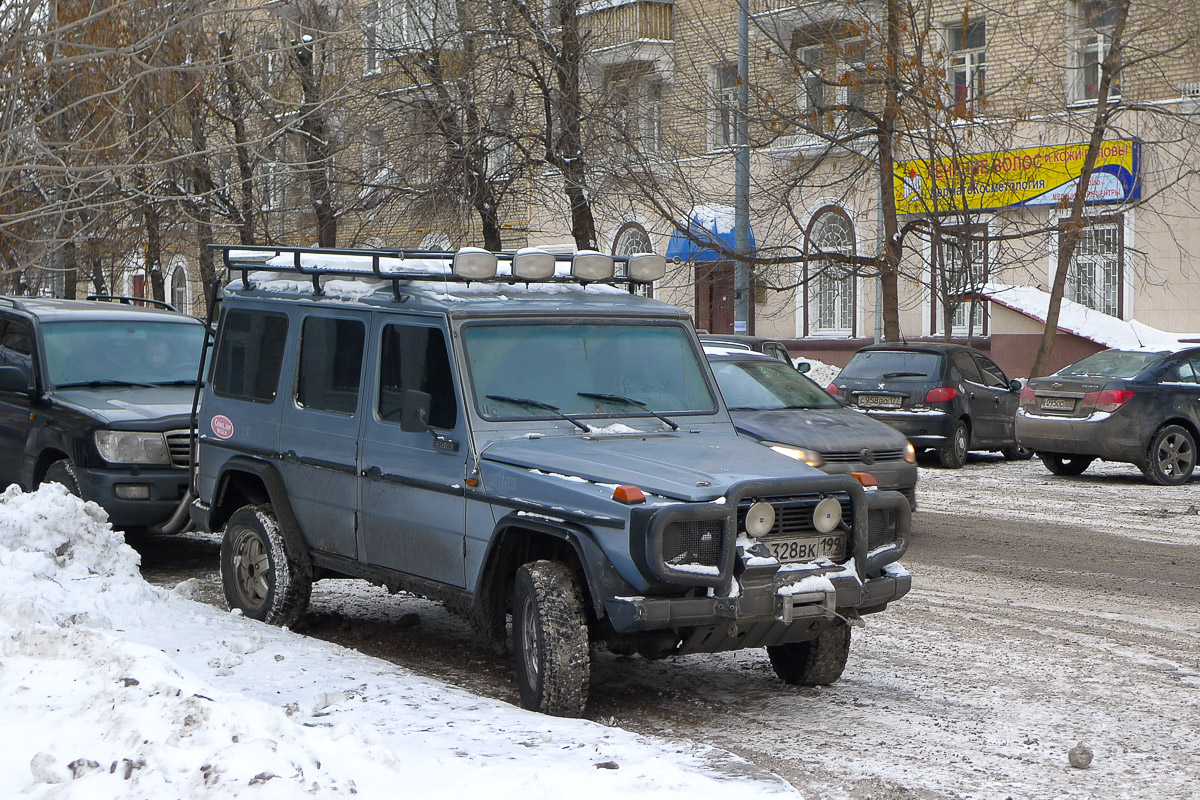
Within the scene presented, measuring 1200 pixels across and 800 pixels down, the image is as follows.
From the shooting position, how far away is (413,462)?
6.77 meters

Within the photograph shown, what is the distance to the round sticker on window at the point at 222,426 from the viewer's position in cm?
815

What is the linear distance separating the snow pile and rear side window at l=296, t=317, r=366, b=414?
126 centimetres

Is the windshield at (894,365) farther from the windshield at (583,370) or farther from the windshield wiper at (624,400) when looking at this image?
the windshield wiper at (624,400)

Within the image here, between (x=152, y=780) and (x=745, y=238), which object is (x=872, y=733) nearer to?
(x=152, y=780)

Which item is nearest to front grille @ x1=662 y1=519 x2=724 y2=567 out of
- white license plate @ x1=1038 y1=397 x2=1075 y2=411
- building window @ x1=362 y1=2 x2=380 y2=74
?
white license plate @ x1=1038 y1=397 x2=1075 y2=411

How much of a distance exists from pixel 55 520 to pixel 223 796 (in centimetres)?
453

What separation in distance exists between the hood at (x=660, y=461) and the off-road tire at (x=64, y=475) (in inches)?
188

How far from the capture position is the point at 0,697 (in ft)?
17.3

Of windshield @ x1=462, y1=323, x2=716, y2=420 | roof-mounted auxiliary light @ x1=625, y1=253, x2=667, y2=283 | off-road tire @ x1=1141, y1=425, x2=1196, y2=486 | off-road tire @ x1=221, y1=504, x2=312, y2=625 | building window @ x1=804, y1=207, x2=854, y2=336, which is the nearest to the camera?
windshield @ x1=462, y1=323, x2=716, y2=420

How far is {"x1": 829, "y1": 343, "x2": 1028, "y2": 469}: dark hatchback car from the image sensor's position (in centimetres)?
1761

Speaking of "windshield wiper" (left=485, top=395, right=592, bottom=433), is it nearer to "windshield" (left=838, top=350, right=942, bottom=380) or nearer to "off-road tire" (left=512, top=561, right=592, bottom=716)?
"off-road tire" (left=512, top=561, right=592, bottom=716)

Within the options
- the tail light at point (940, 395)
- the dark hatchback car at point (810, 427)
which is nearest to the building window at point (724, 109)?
the tail light at point (940, 395)

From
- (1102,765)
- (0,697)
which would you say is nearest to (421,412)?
(0,697)

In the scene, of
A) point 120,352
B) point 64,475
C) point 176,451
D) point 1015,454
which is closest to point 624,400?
point 176,451
